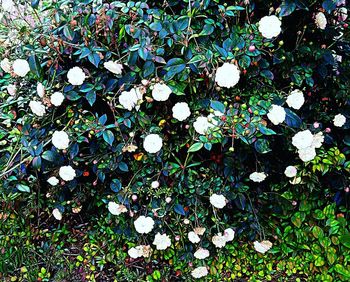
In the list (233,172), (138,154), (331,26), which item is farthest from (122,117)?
(331,26)

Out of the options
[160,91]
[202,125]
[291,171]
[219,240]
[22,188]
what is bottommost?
[219,240]

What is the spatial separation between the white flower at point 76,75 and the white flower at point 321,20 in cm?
104

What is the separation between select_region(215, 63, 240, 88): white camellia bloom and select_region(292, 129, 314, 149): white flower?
36 cm

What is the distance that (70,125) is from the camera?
6.10 feet

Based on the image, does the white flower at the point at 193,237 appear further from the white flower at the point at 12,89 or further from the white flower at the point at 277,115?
the white flower at the point at 12,89

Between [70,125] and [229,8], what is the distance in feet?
2.86

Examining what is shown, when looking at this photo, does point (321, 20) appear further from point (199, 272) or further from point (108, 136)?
point (199, 272)

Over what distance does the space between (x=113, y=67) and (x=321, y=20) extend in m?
0.92

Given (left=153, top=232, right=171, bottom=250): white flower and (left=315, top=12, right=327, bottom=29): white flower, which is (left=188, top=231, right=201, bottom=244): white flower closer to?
(left=153, top=232, right=171, bottom=250): white flower

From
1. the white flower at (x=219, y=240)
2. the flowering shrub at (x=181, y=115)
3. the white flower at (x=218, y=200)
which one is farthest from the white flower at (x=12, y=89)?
the white flower at (x=219, y=240)

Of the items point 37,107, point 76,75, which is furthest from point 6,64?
point 76,75

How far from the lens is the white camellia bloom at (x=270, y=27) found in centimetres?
160

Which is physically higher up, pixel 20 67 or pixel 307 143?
pixel 20 67

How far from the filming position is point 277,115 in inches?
64.4
